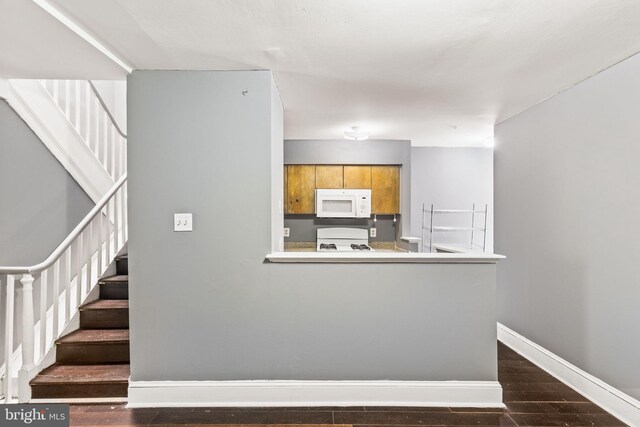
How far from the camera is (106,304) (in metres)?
2.77

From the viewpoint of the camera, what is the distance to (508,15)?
163 cm

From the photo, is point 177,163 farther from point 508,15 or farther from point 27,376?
point 508,15

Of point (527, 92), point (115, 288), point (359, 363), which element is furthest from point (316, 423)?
point (527, 92)

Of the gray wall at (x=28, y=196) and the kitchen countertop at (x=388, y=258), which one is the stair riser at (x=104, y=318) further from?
the kitchen countertop at (x=388, y=258)

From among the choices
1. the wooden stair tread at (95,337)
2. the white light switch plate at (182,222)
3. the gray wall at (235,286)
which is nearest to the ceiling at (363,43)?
the gray wall at (235,286)

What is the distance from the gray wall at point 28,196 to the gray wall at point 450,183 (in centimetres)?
417

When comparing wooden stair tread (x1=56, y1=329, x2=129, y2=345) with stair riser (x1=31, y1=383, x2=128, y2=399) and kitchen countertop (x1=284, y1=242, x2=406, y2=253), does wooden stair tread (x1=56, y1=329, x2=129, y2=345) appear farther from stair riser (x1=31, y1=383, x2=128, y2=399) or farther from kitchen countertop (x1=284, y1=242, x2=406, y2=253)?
kitchen countertop (x1=284, y1=242, x2=406, y2=253)

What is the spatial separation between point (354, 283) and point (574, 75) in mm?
2118

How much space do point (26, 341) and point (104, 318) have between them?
1.72ft

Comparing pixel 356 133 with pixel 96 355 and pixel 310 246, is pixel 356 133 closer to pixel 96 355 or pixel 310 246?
pixel 310 246

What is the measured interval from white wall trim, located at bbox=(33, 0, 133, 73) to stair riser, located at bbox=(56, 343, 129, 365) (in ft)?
6.42

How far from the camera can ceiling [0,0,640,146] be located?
1587mm

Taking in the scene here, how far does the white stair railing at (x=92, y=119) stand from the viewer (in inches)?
117

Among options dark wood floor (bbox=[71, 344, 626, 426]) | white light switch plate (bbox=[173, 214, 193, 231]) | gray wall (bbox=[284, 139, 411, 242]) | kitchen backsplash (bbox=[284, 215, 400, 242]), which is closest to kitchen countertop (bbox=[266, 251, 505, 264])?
white light switch plate (bbox=[173, 214, 193, 231])
